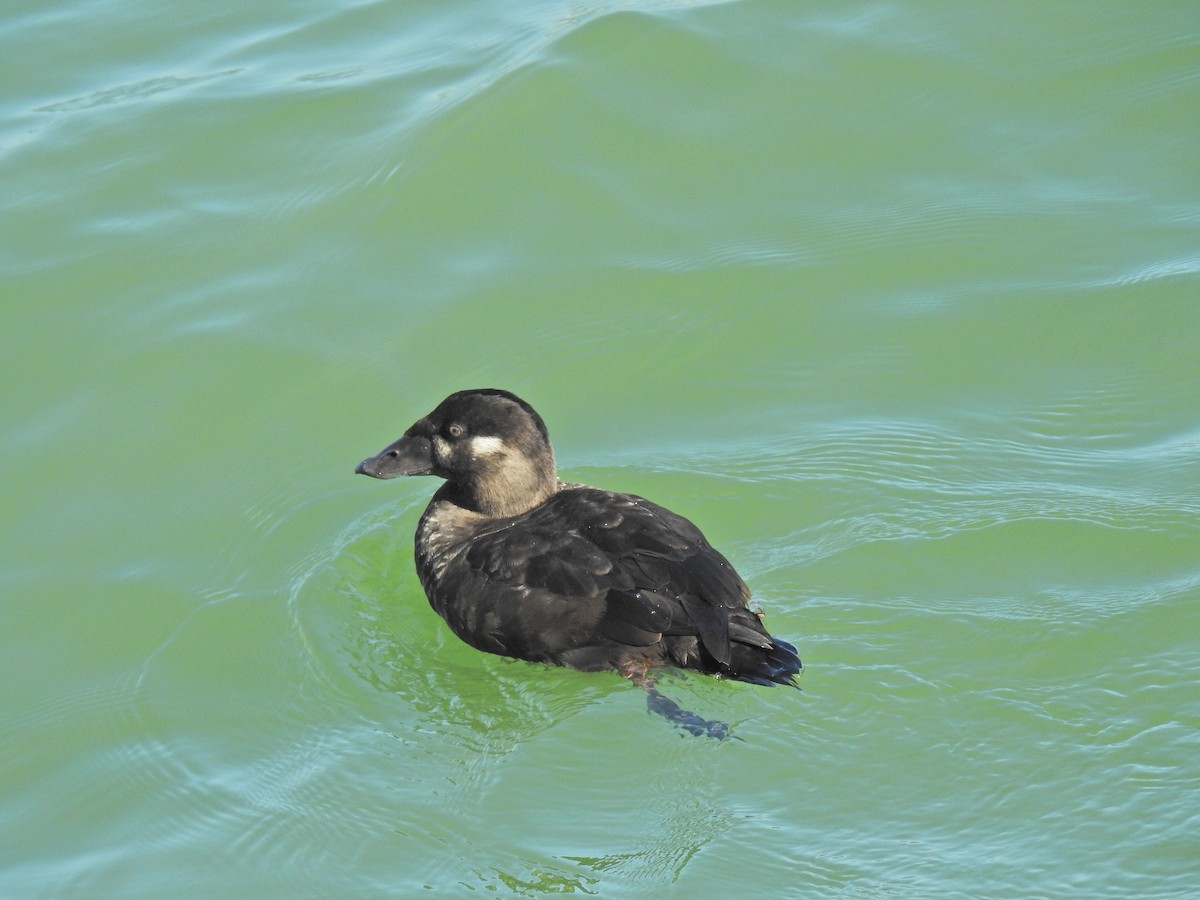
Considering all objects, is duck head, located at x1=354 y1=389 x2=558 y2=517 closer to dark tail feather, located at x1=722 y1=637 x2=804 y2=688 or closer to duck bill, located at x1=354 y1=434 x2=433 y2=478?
duck bill, located at x1=354 y1=434 x2=433 y2=478

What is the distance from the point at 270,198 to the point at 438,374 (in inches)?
80.2

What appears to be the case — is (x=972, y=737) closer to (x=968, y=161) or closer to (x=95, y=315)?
(x=968, y=161)

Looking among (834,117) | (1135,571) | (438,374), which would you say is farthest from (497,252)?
(1135,571)

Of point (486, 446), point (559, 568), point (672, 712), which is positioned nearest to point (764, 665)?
point (672, 712)

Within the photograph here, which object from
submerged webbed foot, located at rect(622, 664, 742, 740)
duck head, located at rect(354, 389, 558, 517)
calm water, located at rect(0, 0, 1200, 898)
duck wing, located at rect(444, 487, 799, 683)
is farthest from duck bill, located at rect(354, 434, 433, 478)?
submerged webbed foot, located at rect(622, 664, 742, 740)

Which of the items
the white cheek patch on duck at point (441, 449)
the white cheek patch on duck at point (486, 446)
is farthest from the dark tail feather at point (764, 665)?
the white cheek patch on duck at point (441, 449)

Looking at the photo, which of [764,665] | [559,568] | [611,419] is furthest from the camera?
[611,419]

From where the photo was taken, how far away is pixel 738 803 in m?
5.01

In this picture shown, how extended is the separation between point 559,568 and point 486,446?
3.03 feet

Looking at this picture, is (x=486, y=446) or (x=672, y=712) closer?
(x=672, y=712)

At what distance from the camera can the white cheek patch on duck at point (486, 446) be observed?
6582 millimetres

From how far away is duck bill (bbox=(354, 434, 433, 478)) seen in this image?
6754 mm

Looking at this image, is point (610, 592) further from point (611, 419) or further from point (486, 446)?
point (611, 419)

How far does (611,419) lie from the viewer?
24.9ft
